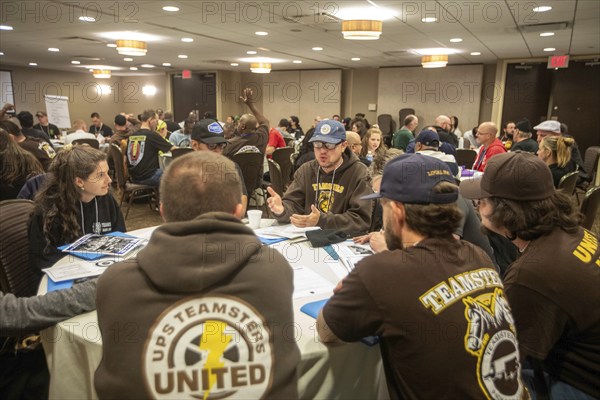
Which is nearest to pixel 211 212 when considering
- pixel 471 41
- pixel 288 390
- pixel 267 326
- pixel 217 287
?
pixel 217 287

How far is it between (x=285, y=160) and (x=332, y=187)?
11.0 ft

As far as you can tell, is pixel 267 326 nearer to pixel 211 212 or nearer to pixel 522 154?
pixel 211 212

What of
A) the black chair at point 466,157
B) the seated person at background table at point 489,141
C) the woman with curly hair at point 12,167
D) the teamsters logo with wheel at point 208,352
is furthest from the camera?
the black chair at point 466,157

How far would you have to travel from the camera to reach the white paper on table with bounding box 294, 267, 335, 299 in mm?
1650

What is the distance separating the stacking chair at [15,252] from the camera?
72.1 inches

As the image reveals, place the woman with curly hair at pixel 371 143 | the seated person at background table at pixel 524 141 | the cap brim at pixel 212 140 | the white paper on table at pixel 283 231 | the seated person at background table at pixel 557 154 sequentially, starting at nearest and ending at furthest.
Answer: the white paper on table at pixel 283 231
the cap brim at pixel 212 140
the seated person at background table at pixel 557 154
the seated person at background table at pixel 524 141
the woman with curly hair at pixel 371 143

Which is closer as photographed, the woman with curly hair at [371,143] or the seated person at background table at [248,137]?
the seated person at background table at [248,137]

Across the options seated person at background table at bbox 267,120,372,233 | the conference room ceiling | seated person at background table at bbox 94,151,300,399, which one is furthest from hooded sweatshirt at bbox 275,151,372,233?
the conference room ceiling

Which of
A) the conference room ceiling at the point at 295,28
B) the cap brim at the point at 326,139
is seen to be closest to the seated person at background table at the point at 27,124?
the conference room ceiling at the point at 295,28

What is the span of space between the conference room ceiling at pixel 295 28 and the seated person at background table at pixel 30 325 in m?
4.30

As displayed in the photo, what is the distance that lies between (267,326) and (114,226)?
5.51ft

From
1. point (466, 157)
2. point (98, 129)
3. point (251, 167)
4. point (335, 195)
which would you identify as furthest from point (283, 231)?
point (98, 129)

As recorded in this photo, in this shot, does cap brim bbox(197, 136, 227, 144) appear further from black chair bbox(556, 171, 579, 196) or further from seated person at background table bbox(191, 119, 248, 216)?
black chair bbox(556, 171, 579, 196)

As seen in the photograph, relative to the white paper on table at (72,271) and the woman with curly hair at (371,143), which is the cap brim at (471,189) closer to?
the white paper on table at (72,271)
